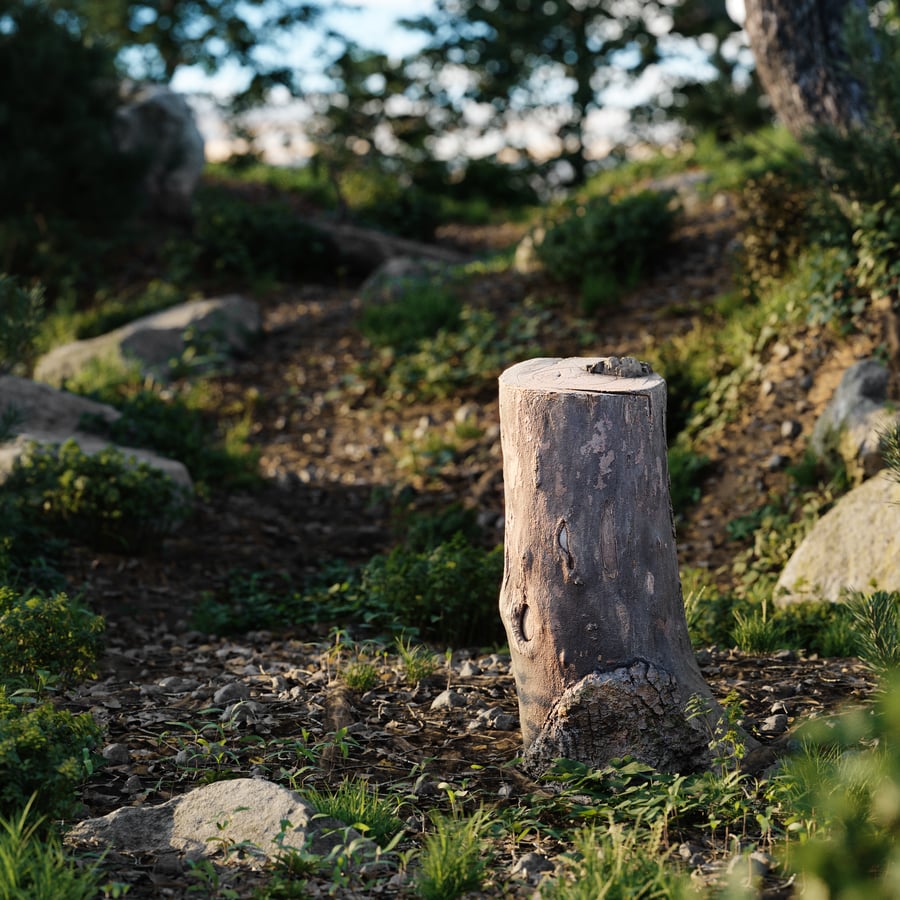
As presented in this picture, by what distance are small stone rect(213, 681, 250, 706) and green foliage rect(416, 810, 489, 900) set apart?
150cm

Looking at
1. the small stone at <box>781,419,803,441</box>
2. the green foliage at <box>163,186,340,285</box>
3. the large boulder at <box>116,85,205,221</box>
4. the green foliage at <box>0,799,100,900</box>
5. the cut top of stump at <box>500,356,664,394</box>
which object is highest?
the large boulder at <box>116,85,205,221</box>

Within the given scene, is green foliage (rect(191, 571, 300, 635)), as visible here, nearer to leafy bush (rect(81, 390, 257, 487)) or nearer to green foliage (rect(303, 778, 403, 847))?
leafy bush (rect(81, 390, 257, 487))

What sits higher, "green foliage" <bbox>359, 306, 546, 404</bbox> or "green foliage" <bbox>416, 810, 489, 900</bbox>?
"green foliage" <bbox>359, 306, 546, 404</bbox>

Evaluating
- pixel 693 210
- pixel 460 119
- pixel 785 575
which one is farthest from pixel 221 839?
pixel 460 119

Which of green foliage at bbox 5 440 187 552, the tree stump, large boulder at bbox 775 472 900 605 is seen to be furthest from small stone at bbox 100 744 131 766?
large boulder at bbox 775 472 900 605

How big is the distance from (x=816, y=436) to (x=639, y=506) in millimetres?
3398

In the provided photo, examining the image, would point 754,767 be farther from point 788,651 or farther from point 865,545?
point 865,545

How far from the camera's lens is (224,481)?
7941 mm

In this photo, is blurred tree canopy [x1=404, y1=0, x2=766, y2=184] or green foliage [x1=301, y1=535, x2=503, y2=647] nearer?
green foliage [x1=301, y1=535, x2=503, y2=647]

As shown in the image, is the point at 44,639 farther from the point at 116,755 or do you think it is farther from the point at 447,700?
the point at 447,700

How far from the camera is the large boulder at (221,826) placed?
9.94ft

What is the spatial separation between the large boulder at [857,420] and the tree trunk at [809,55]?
1.78 metres

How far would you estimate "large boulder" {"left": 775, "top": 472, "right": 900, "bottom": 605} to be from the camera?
5.32m

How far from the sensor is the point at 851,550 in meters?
5.48
